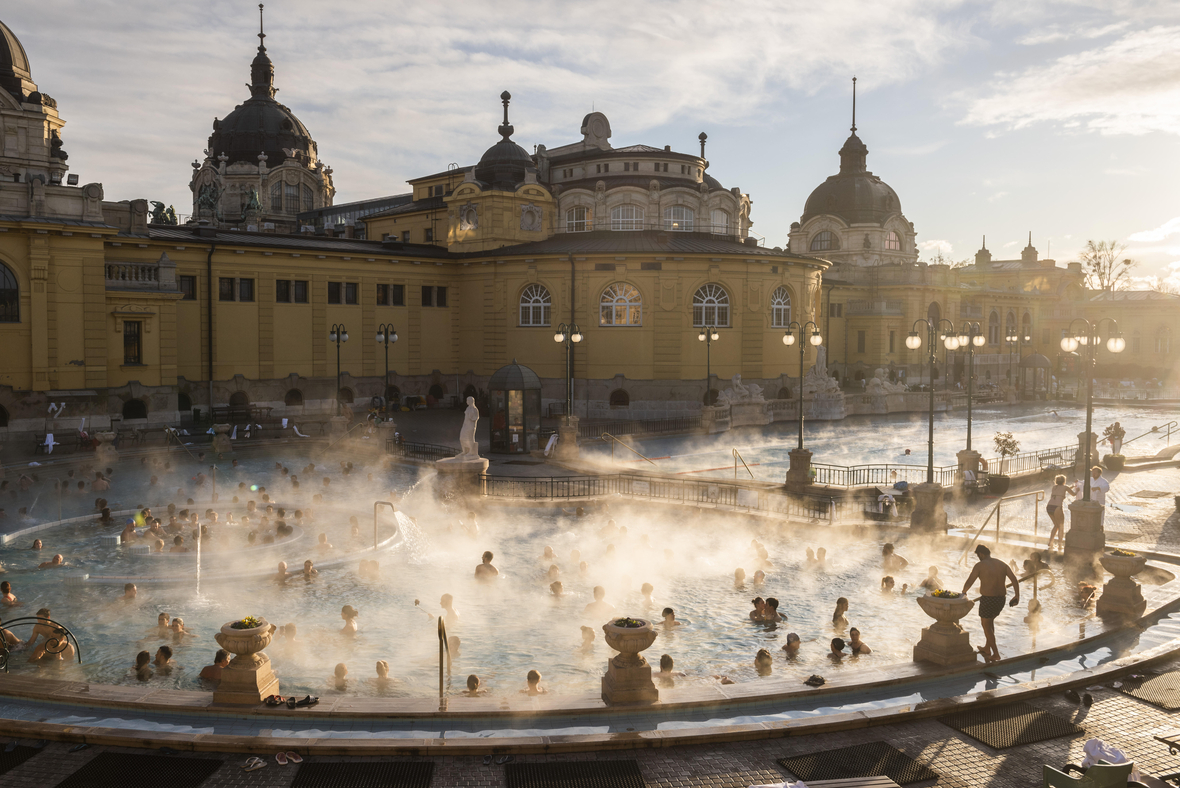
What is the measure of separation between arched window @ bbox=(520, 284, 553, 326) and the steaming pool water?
2547 cm

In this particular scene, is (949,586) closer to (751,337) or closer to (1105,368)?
(751,337)

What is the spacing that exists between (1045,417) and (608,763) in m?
50.7

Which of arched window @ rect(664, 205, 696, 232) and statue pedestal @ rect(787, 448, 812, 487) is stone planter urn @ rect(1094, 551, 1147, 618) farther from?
arched window @ rect(664, 205, 696, 232)

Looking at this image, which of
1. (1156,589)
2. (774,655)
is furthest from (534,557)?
(1156,589)

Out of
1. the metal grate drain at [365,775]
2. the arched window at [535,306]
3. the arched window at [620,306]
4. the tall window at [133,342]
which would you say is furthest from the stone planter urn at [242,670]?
the arched window at [535,306]

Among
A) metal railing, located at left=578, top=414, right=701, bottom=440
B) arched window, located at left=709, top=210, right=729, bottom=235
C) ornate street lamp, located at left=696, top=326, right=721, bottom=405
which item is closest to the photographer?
metal railing, located at left=578, top=414, right=701, bottom=440

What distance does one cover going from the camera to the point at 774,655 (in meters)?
13.7

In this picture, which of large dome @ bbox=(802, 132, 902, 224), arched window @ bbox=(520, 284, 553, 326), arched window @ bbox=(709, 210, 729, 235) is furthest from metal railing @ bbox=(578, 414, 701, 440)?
large dome @ bbox=(802, 132, 902, 224)

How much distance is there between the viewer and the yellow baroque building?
108ft

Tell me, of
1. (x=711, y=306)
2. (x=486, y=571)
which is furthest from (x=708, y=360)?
(x=486, y=571)

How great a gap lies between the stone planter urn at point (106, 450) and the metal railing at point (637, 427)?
1772cm

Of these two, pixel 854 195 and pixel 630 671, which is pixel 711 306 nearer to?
pixel 630 671

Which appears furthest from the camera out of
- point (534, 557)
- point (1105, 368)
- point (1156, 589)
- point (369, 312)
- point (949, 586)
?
point (1105, 368)

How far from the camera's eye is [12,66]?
46375 millimetres
